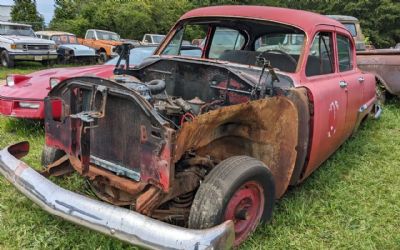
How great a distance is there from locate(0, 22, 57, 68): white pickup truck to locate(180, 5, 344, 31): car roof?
12564 mm

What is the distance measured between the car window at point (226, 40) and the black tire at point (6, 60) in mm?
12164

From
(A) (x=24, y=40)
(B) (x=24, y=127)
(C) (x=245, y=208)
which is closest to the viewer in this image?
(C) (x=245, y=208)

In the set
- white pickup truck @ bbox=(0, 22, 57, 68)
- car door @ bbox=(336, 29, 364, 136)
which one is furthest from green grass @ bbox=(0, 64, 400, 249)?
white pickup truck @ bbox=(0, 22, 57, 68)

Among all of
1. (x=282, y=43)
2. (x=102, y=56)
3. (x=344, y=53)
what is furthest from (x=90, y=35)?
(x=282, y=43)

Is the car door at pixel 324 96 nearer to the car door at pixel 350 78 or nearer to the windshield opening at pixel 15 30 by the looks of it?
the car door at pixel 350 78

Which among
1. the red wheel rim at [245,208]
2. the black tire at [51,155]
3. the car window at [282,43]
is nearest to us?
the red wheel rim at [245,208]

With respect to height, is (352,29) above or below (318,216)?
above

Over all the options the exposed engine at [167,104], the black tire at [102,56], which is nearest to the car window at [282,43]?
the exposed engine at [167,104]

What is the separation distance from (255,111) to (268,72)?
0.69m

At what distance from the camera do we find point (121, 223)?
252 centimetres

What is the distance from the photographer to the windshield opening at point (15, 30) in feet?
54.1

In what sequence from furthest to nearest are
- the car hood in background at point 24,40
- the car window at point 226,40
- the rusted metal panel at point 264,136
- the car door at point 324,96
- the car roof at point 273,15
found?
the car hood in background at point 24,40 < the car window at point 226,40 < the car roof at point 273,15 < the car door at point 324,96 < the rusted metal panel at point 264,136

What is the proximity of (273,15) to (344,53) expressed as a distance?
50.9 inches

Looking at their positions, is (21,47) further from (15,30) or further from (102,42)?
(102,42)
